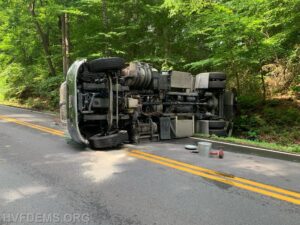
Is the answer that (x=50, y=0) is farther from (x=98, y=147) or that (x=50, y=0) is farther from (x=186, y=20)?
(x=98, y=147)

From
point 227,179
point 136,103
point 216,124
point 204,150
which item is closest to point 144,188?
point 227,179

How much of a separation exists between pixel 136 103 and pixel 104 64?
1485 millimetres

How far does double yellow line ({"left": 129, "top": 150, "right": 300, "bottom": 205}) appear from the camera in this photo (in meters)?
4.25

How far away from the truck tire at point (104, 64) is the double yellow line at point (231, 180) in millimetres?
2260

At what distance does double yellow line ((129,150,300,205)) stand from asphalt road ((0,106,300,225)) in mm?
14

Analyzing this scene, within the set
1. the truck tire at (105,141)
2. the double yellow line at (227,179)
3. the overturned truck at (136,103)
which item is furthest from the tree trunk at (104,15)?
the double yellow line at (227,179)

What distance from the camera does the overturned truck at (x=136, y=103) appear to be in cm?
723

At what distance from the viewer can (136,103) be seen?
8.13m

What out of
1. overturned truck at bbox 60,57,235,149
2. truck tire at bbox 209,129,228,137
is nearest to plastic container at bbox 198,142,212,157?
overturned truck at bbox 60,57,235,149

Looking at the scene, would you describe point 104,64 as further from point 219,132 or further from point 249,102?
point 249,102

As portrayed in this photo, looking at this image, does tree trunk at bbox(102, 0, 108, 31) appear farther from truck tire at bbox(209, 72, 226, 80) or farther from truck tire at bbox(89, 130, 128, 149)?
truck tire at bbox(89, 130, 128, 149)

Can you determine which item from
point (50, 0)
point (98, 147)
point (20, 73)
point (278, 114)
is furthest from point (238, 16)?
point (20, 73)

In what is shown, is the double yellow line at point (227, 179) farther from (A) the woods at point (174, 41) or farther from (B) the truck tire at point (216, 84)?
(A) the woods at point (174, 41)

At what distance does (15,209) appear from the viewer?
376 centimetres
